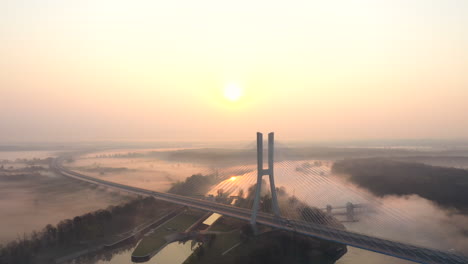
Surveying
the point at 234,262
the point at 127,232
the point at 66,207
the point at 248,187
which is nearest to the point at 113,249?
the point at 127,232

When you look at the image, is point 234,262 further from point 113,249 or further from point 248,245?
point 113,249

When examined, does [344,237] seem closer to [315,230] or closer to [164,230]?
[315,230]

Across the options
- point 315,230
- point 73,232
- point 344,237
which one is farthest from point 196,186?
point 344,237

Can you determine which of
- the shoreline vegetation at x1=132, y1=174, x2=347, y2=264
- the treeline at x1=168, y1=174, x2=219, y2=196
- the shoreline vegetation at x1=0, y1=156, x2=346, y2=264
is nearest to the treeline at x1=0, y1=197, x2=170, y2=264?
the shoreline vegetation at x1=0, y1=156, x2=346, y2=264

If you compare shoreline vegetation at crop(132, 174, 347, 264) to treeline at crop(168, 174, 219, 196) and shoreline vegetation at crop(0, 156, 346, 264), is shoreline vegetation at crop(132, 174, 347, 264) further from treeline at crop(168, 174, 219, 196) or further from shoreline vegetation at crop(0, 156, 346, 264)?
treeline at crop(168, 174, 219, 196)

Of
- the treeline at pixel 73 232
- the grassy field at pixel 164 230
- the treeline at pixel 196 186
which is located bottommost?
the grassy field at pixel 164 230

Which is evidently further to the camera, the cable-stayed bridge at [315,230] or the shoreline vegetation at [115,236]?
the shoreline vegetation at [115,236]

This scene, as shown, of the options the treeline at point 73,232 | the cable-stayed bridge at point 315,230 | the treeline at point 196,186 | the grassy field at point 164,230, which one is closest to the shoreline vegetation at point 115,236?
the treeline at point 73,232

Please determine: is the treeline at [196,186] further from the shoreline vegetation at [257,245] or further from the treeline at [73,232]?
the shoreline vegetation at [257,245]
